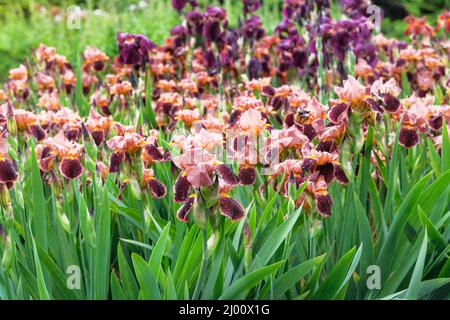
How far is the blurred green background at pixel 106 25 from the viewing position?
702 cm

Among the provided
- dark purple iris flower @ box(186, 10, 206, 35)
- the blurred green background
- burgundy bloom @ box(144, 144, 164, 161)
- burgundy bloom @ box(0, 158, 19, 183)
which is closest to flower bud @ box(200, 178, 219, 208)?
burgundy bloom @ box(144, 144, 164, 161)

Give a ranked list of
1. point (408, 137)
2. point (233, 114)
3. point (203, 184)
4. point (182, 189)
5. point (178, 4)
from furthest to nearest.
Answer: point (178, 4), point (233, 114), point (408, 137), point (182, 189), point (203, 184)

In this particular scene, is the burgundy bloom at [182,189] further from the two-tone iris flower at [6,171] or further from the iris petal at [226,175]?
the two-tone iris flower at [6,171]

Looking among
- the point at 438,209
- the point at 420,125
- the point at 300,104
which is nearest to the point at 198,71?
the point at 300,104

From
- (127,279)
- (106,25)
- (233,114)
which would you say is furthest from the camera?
(106,25)

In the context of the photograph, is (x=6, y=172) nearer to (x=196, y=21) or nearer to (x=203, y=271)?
(x=203, y=271)

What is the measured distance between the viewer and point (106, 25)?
304 inches

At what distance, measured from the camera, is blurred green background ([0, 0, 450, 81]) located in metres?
7.02

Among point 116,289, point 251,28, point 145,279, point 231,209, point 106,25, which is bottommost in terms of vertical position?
point 106,25

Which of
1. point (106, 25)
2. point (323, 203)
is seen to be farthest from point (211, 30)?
point (106, 25)

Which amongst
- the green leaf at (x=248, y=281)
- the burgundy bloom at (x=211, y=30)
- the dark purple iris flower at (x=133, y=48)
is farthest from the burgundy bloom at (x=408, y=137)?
the burgundy bloom at (x=211, y=30)

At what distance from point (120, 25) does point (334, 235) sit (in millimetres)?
4907

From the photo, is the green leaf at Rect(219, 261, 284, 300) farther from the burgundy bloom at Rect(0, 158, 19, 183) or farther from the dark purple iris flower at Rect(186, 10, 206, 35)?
the dark purple iris flower at Rect(186, 10, 206, 35)

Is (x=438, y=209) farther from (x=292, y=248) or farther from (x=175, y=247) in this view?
(x=175, y=247)
